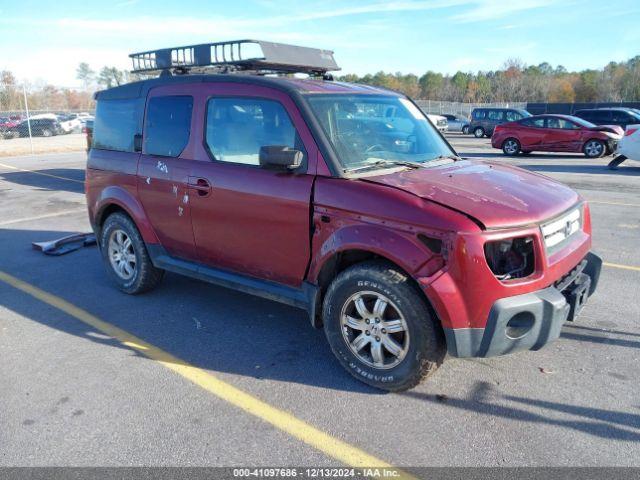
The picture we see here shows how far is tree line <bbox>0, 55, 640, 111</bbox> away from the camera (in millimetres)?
51469

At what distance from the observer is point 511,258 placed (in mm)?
3193

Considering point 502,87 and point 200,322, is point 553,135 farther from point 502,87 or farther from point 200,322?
point 502,87

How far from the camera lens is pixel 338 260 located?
3.55 m

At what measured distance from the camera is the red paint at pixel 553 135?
17.8 metres

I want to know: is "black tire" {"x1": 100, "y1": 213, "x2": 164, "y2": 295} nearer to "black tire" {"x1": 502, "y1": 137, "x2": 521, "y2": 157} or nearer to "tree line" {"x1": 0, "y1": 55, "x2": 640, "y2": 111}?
"black tire" {"x1": 502, "y1": 137, "x2": 521, "y2": 157}

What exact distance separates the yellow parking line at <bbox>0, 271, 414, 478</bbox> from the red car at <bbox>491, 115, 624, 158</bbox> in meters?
17.5

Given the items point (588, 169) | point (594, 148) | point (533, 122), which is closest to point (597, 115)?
point (533, 122)

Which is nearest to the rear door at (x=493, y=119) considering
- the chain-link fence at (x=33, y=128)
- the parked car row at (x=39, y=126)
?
the chain-link fence at (x=33, y=128)

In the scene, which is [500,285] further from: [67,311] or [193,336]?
[67,311]

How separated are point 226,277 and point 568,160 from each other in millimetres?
16199

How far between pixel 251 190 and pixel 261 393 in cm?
142

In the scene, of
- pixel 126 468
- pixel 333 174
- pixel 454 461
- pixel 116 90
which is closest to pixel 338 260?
pixel 333 174

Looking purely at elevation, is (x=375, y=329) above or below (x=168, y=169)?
below

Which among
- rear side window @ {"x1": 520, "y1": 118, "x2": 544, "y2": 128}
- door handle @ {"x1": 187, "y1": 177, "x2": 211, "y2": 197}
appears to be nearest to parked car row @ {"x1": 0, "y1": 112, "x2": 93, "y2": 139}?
rear side window @ {"x1": 520, "y1": 118, "x2": 544, "y2": 128}
